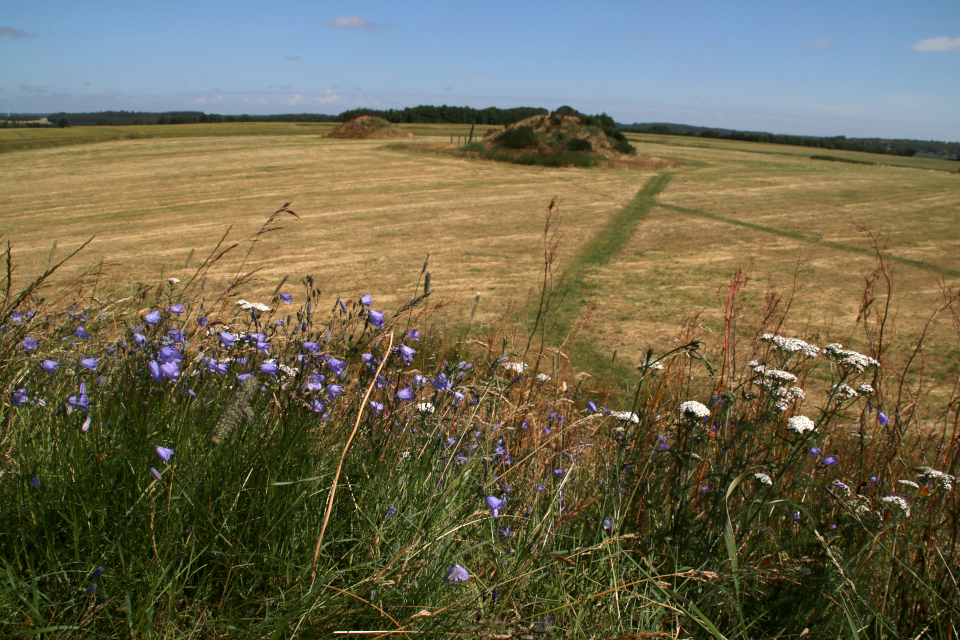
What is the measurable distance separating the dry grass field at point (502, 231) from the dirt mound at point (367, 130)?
1674cm

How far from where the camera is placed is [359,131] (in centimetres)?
3972

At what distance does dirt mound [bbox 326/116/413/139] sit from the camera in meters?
39.5

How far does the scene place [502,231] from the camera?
37.4ft

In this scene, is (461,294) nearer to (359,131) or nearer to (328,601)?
(328,601)

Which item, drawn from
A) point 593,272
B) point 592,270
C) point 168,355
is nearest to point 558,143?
point 592,270

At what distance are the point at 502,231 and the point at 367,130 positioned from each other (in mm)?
31366

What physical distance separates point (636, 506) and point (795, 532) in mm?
630

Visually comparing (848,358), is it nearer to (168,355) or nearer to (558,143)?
(168,355)

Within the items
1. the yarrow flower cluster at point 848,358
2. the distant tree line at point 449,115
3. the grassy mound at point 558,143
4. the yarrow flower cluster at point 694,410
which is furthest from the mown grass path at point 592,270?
the distant tree line at point 449,115

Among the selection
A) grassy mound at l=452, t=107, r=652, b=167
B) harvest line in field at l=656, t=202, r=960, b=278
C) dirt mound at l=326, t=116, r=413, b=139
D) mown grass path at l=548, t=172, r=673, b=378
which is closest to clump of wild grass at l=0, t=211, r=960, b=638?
mown grass path at l=548, t=172, r=673, b=378

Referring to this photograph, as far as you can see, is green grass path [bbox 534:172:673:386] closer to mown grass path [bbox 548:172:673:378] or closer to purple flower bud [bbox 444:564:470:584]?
mown grass path [bbox 548:172:673:378]

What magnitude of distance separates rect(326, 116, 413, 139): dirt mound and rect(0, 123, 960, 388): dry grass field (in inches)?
659

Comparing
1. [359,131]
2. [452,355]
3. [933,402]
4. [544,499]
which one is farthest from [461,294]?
[359,131]

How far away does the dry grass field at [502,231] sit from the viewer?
23.4ft
